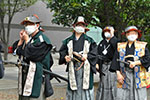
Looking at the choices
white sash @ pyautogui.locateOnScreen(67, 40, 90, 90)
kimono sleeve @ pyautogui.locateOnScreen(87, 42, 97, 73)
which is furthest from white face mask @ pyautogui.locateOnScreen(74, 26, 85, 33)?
kimono sleeve @ pyautogui.locateOnScreen(87, 42, 97, 73)

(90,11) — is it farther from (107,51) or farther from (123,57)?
(123,57)

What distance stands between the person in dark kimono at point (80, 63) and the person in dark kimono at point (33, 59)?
3.32ft

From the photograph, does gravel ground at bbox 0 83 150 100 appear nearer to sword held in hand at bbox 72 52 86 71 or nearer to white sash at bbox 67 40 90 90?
white sash at bbox 67 40 90 90

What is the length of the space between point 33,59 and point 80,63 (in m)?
1.39

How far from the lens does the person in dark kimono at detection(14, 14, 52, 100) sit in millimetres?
4762

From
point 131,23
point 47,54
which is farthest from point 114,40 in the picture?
point 131,23

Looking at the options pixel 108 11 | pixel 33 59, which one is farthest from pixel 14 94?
pixel 33 59

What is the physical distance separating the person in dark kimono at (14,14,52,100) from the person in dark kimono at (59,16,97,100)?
1.01 m

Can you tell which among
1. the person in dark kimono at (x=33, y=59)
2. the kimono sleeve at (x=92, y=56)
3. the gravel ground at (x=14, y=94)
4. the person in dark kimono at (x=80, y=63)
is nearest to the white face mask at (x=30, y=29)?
the person in dark kimono at (x=33, y=59)

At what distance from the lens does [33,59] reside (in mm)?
4766

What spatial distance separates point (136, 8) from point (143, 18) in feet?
1.46

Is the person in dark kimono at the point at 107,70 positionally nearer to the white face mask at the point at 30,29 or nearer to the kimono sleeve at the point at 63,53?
the kimono sleeve at the point at 63,53

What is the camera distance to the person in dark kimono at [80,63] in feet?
19.4

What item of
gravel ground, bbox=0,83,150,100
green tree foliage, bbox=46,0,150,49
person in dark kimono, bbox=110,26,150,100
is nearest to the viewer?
person in dark kimono, bbox=110,26,150,100
